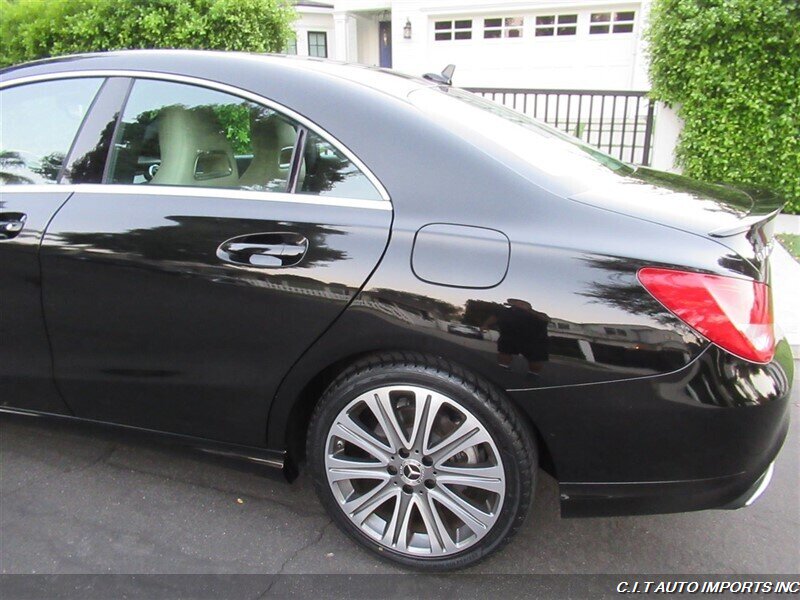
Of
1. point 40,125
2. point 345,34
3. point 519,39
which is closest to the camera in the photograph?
point 40,125

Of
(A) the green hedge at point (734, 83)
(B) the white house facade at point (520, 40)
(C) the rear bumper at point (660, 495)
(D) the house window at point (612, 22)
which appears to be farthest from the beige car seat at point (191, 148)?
(D) the house window at point (612, 22)

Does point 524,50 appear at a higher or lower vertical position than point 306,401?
higher

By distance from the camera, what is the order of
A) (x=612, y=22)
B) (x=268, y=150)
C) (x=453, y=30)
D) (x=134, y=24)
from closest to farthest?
(x=268, y=150)
(x=134, y=24)
(x=612, y=22)
(x=453, y=30)

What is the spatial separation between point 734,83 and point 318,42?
1589 centimetres

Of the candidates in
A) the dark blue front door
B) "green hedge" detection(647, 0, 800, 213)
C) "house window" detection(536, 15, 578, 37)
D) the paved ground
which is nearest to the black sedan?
the paved ground

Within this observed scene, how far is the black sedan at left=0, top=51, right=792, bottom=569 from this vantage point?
1.79 metres

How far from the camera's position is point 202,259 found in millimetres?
2135

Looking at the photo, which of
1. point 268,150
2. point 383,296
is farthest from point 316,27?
point 383,296

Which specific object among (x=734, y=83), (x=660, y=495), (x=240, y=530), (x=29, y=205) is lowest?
(x=240, y=530)

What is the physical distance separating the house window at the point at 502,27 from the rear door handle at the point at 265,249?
643 inches

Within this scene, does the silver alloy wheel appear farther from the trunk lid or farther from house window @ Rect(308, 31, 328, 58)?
house window @ Rect(308, 31, 328, 58)

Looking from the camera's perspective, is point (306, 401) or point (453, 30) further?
point (453, 30)

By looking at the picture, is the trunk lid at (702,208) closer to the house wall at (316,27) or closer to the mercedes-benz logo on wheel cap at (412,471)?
the mercedes-benz logo on wheel cap at (412,471)

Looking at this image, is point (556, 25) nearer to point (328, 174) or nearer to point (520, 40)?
point (520, 40)
